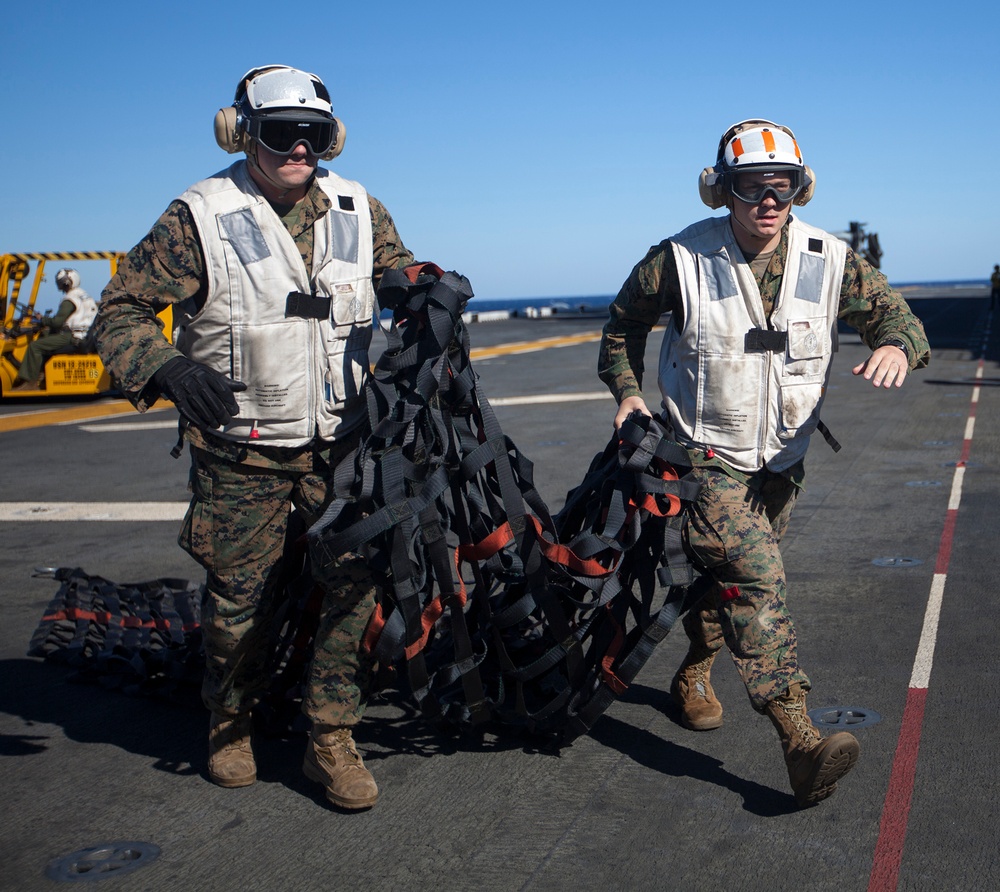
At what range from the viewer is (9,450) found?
12.5 m

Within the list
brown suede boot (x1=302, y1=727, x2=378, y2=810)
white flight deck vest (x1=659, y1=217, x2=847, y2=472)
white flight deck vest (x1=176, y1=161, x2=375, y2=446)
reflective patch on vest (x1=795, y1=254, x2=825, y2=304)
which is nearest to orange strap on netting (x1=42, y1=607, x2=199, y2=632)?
brown suede boot (x1=302, y1=727, x2=378, y2=810)

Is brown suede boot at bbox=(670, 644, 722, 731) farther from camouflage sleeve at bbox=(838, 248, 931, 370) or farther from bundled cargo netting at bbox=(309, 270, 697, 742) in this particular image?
camouflage sleeve at bbox=(838, 248, 931, 370)

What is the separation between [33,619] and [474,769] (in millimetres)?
3023

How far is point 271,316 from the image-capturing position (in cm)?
363

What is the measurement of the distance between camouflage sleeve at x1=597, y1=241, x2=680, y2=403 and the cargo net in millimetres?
294

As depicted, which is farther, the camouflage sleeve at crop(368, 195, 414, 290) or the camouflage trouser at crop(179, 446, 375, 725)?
the camouflage sleeve at crop(368, 195, 414, 290)

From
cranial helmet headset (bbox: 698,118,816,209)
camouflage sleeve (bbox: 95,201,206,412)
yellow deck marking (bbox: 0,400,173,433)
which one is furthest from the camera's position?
yellow deck marking (bbox: 0,400,173,433)

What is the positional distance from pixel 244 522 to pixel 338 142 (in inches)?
50.4

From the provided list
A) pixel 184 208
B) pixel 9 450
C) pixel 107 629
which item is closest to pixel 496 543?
pixel 184 208

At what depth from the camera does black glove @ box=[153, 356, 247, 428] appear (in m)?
3.34

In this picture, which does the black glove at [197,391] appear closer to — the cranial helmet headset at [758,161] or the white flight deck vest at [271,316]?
the white flight deck vest at [271,316]

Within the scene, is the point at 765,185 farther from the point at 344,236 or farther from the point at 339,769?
the point at 339,769

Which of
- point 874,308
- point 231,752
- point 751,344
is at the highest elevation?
point 874,308

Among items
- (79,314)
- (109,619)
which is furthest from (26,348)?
(109,619)
